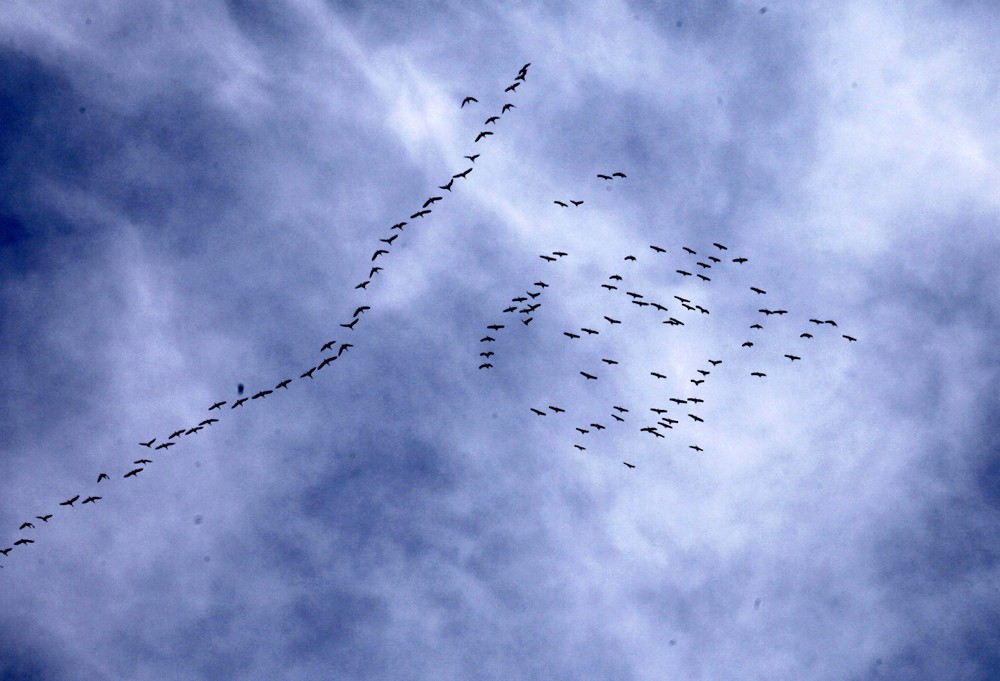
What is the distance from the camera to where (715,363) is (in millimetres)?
111188

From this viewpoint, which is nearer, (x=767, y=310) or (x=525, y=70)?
(x=525, y=70)

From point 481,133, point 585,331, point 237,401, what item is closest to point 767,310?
point 585,331

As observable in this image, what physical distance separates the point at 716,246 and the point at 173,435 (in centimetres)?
5694

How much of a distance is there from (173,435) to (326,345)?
2033 cm

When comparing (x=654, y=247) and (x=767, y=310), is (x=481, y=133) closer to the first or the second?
(x=654, y=247)

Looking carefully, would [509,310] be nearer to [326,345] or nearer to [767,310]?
[326,345]

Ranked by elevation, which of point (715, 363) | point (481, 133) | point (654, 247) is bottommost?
point (715, 363)

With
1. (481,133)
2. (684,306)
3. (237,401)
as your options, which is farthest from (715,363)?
(237,401)

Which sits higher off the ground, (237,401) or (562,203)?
(562,203)

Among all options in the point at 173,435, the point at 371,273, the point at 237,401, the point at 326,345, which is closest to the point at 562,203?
the point at 371,273

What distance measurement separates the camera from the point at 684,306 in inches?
4279

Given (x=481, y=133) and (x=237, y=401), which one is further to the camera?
(x=237, y=401)

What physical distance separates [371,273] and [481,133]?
54.2 feet

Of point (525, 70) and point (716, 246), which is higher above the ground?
point (525, 70)
